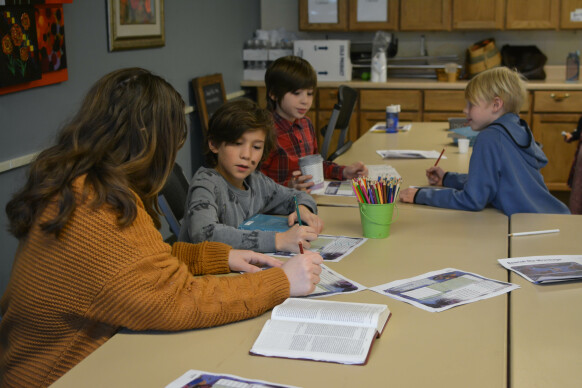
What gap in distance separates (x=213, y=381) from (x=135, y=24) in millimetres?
2936

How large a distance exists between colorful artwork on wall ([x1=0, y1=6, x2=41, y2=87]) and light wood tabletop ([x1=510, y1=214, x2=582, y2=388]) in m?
1.88

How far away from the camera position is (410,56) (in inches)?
227

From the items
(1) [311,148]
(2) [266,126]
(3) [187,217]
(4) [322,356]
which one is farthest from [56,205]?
(1) [311,148]

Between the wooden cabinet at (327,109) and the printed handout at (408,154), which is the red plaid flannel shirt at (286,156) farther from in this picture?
the wooden cabinet at (327,109)

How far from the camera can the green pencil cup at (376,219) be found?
185 cm

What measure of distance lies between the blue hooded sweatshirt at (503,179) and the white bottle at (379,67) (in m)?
3.14

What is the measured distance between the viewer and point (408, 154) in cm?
315

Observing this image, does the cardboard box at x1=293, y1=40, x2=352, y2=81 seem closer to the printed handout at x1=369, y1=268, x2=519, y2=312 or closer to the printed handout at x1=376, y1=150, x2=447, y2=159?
the printed handout at x1=376, y1=150, x2=447, y2=159

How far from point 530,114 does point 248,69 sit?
224 centimetres

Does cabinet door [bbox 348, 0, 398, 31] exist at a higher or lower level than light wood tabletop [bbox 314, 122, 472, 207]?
higher

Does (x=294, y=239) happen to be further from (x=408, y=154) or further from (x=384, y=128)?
(x=384, y=128)

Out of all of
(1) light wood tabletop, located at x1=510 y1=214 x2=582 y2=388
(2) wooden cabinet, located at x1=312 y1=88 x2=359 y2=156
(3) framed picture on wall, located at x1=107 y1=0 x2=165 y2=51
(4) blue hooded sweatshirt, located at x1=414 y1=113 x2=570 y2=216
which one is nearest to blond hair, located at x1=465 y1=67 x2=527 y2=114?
(4) blue hooded sweatshirt, located at x1=414 y1=113 x2=570 y2=216

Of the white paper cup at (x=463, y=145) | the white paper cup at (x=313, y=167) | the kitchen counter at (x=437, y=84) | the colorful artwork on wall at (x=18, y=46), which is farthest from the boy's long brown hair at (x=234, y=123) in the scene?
the kitchen counter at (x=437, y=84)

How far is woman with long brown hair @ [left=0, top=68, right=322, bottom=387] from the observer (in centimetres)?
119
